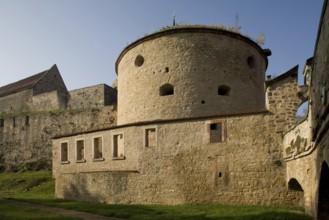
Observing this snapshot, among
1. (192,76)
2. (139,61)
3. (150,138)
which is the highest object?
(139,61)

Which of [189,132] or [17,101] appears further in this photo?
[17,101]

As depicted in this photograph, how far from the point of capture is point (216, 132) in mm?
Answer: 13422

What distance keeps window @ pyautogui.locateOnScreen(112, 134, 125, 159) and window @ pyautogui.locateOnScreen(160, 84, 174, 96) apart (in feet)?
10.7

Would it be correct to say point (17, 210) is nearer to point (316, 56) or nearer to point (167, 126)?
point (167, 126)

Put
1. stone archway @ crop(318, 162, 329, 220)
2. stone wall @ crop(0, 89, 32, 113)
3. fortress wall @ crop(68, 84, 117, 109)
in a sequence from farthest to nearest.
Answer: stone wall @ crop(0, 89, 32, 113) → fortress wall @ crop(68, 84, 117, 109) → stone archway @ crop(318, 162, 329, 220)

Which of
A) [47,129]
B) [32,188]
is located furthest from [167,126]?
[47,129]

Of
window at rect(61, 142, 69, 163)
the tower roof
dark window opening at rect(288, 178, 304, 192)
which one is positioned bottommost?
dark window opening at rect(288, 178, 304, 192)

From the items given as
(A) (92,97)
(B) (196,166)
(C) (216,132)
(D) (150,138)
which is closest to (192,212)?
(B) (196,166)

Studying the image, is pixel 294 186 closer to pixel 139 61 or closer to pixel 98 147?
pixel 98 147

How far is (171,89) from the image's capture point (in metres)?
17.5

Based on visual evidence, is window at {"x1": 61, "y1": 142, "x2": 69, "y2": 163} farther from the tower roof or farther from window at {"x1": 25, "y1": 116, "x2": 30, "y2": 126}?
the tower roof

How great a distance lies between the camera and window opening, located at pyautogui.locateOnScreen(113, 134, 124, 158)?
15258mm

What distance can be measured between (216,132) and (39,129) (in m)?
18.9

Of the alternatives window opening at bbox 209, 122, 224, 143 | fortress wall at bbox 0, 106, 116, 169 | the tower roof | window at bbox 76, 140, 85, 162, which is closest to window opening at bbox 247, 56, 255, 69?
window opening at bbox 209, 122, 224, 143
